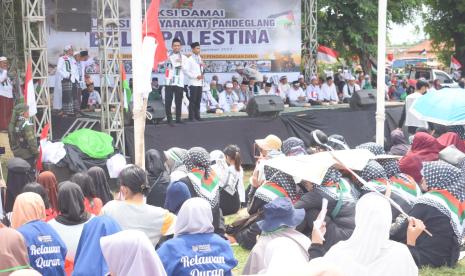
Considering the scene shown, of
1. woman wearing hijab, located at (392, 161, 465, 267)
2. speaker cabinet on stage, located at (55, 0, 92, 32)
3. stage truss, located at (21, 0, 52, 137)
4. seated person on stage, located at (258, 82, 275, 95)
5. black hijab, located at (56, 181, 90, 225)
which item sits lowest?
woman wearing hijab, located at (392, 161, 465, 267)

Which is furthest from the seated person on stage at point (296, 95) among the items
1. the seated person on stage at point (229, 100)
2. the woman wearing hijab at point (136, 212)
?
the woman wearing hijab at point (136, 212)

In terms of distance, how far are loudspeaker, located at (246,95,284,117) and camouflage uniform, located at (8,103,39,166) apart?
15.6 feet

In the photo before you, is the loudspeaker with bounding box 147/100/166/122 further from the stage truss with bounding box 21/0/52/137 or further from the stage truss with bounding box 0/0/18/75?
the stage truss with bounding box 0/0/18/75

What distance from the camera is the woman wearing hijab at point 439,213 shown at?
21.0ft

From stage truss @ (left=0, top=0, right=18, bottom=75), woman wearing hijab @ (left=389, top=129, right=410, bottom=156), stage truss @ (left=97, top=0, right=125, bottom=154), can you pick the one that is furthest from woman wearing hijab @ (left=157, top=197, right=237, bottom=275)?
stage truss @ (left=0, top=0, right=18, bottom=75)

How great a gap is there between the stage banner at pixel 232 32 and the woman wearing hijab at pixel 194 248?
43.1 ft

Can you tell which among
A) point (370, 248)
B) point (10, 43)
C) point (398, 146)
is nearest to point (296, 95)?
point (10, 43)

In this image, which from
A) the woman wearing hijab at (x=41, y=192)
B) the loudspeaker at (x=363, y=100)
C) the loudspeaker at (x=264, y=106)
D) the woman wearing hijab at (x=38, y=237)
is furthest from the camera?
the loudspeaker at (x=363, y=100)

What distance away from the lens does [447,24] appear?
28984 millimetres

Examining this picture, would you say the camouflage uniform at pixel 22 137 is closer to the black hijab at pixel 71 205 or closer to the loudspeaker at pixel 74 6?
the loudspeaker at pixel 74 6

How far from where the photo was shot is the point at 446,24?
29.0 meters

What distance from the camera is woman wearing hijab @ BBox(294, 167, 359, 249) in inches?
241

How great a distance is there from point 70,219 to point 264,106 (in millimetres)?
9239

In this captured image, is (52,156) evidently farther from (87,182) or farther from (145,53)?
→ (87,182)
